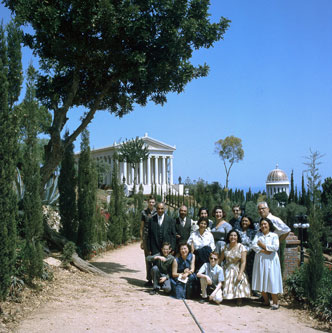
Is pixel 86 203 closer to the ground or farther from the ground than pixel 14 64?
closer to the ground

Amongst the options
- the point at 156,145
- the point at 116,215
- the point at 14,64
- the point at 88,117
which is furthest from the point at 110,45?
the point at 156,145

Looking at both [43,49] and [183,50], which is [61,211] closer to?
[43,49]

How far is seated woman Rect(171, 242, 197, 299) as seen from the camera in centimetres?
698

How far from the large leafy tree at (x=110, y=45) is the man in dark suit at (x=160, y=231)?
3013mm

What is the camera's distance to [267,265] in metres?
6.59

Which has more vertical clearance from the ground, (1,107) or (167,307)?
(1,107)

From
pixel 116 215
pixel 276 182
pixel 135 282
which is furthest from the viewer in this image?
pixel 276 182

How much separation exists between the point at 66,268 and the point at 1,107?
14.6 ft

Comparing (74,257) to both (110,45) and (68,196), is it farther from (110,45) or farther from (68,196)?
(110,45)

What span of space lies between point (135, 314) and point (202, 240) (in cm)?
206

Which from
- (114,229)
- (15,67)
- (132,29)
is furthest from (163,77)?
(114,229)

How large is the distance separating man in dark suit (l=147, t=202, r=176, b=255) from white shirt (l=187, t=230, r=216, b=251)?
0.54m

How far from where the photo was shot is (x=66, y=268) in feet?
29.4

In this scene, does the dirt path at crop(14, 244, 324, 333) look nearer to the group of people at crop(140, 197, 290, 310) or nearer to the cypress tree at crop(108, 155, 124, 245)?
the group of people at crop(140, 197, 290, 310)
